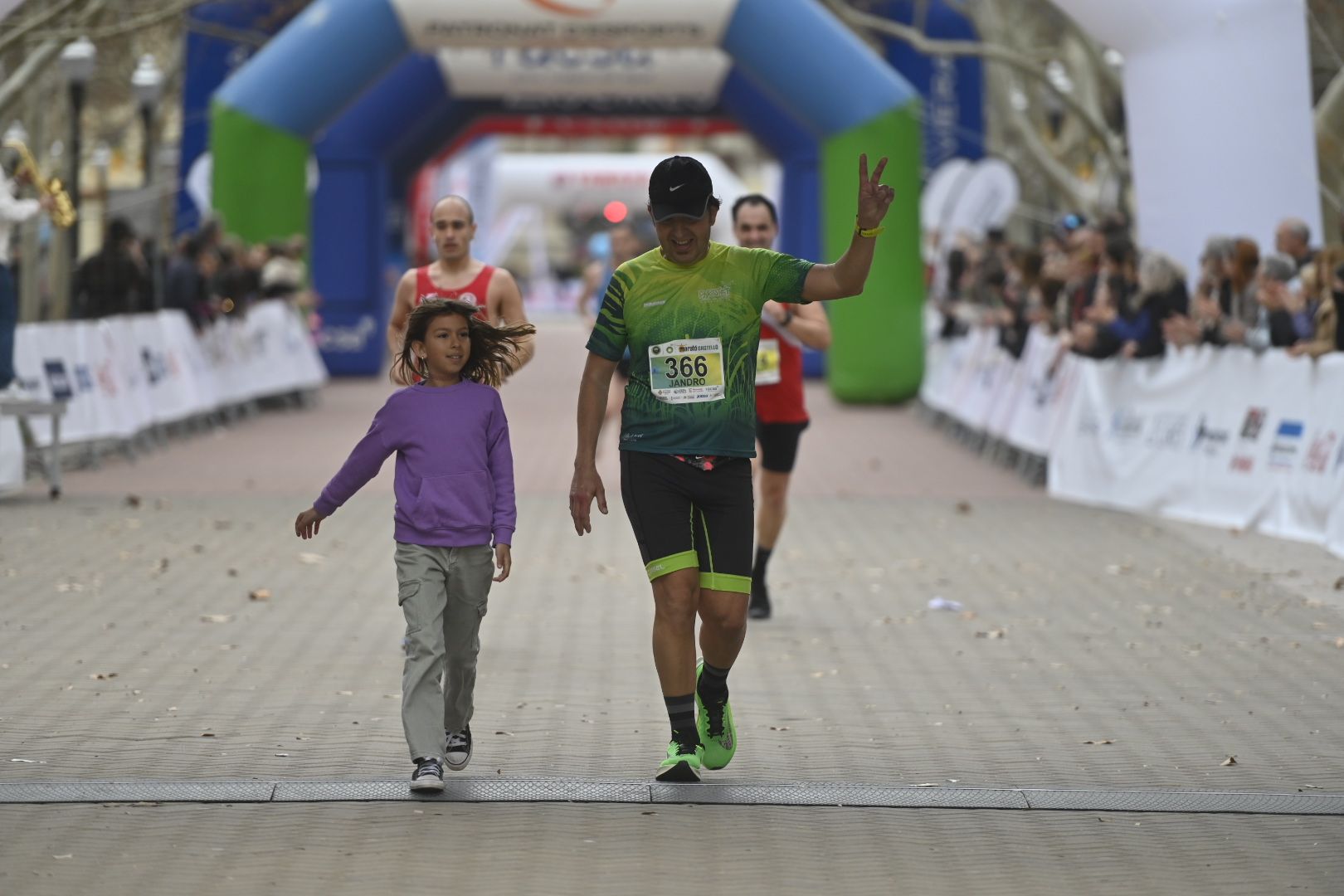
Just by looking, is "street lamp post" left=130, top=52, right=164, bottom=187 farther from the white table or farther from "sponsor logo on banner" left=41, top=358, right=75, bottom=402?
the white table

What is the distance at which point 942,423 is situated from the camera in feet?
71.5

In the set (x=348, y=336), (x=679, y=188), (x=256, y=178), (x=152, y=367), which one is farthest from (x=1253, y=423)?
(x=348, y=336)

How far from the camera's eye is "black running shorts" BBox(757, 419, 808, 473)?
9.41 m

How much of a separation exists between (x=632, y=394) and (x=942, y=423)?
16.0m

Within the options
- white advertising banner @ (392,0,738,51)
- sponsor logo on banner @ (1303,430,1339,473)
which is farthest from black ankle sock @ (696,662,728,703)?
white advertising banner @ (392,0,738,51)

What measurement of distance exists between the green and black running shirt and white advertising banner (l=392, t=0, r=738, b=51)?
1587 cm

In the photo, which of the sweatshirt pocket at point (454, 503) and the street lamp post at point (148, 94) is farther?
the street lamp post at point (148, 94)

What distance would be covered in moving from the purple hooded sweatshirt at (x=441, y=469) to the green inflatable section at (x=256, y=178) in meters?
17.5

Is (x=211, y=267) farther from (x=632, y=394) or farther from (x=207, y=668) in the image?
(x=632, y=394)

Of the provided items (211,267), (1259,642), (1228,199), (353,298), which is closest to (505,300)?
(1259,642)

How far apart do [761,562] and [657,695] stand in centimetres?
203

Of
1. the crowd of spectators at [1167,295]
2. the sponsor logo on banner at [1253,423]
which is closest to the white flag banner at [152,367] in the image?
the crowd of spectators at [1167,295]

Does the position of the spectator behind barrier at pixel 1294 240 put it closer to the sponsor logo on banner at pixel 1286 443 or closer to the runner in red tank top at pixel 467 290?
→ the sponsor logo on banner at pixel 1286 443

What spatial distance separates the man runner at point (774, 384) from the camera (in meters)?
8.95
